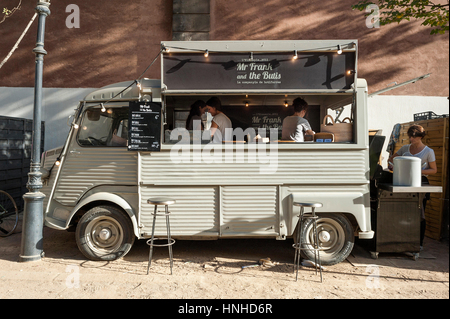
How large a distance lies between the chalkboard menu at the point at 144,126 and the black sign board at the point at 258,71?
0.46 m

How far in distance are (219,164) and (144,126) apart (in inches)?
48.8

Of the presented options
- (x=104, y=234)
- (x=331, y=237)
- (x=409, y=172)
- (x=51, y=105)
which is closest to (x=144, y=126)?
(x=104, y=234)

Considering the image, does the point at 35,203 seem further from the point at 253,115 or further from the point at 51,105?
the point at 51,105

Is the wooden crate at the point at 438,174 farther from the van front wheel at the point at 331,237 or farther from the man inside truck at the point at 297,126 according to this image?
the man inside truck at the point at 297,126

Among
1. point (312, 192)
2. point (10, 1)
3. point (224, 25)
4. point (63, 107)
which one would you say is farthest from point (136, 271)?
point (10, 1)

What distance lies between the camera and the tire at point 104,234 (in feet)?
15.5

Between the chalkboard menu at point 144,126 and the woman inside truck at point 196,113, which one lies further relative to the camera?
the woman inside truck at point 196,113

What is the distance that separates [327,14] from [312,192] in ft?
23.0

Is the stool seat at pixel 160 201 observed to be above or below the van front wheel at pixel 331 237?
above

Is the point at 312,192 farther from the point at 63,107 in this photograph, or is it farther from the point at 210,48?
the point at 63,107

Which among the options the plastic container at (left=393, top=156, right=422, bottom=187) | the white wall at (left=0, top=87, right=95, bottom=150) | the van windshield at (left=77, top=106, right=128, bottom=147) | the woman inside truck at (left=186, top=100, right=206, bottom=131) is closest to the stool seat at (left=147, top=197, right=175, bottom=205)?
the van windshield at (left=77, top=106, right=128, bottom=147)

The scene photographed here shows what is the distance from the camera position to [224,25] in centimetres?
956

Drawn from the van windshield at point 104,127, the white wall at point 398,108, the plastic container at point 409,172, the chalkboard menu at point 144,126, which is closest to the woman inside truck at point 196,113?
the chalkboard menu at point 144,126

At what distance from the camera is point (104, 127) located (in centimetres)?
492
